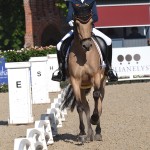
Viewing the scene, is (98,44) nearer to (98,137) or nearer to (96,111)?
(96,111)

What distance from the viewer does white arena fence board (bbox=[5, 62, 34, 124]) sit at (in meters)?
17.7

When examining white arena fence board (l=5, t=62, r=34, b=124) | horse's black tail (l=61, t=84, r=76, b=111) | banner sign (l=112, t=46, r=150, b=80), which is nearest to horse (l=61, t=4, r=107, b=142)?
horse's black tail (l=61, t=84, r=76, b=111)

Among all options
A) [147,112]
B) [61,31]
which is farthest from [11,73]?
[61,31]

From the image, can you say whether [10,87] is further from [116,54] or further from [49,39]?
[49,39]

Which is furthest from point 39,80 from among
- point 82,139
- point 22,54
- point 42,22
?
point 42,22

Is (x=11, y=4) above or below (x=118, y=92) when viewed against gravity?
above

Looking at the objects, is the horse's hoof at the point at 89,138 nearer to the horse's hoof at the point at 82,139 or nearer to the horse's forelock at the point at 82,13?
the horse's hoof at the point at 82,139

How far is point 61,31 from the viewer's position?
52.1 metres

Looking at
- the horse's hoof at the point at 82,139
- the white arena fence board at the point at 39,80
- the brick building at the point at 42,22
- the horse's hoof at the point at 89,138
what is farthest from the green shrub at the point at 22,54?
the horse's hoof at the point at 82,139

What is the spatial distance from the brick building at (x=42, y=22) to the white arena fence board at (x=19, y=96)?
110 ft

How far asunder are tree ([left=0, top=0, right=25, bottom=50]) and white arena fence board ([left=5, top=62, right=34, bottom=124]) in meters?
35.3

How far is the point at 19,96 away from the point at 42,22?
35061mm

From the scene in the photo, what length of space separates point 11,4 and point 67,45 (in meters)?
41.5

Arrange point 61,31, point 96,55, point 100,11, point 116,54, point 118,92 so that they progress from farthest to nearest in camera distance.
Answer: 1. point 61,31
2. point 100,11
3. point 116,54
4. point 118,92
5. point 96,55
